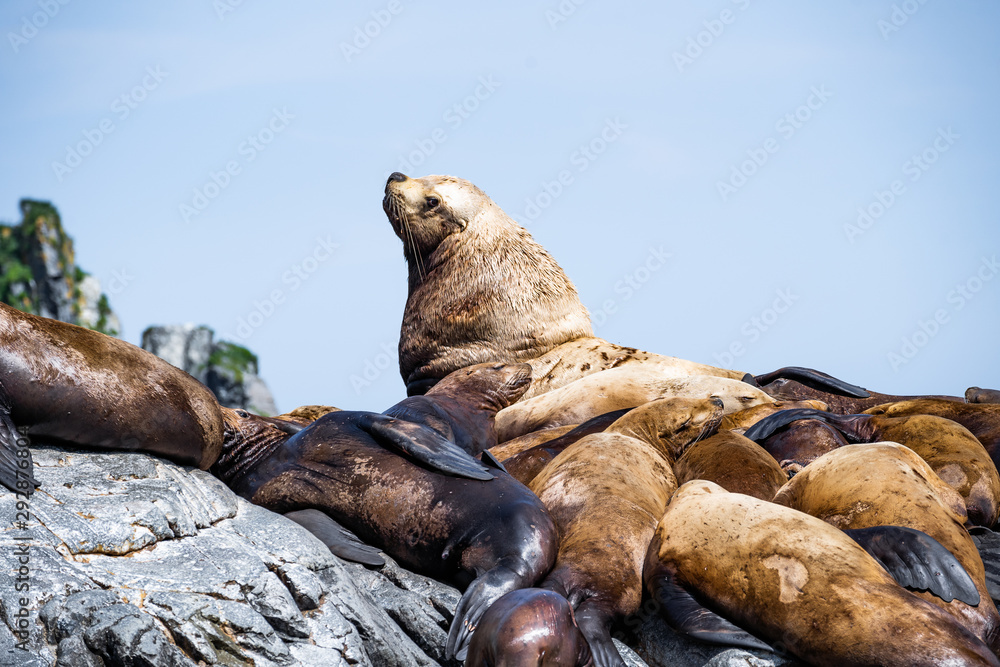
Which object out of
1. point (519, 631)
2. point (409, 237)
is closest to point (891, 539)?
point (519, 631)

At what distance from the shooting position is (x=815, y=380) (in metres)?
9.99

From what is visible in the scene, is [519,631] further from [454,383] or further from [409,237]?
[409,237]

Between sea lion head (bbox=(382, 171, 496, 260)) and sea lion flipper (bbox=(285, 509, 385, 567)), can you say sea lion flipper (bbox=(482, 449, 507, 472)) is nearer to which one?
sea lion flipper (bbox=(285, 509, 385, 567))

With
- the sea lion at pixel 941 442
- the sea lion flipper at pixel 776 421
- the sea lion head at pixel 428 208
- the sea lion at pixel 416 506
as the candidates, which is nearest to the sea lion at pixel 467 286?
the sea lion head at pixel 428 208

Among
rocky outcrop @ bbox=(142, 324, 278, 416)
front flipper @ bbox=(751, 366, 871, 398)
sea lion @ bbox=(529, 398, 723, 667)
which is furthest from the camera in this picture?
rocky outcrop @ bbox=(142, 324, 278, 416)

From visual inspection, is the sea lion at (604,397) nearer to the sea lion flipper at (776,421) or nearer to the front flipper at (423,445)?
the sea lion flipper at (776,421)

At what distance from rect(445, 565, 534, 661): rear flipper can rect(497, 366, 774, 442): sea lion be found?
3.64m

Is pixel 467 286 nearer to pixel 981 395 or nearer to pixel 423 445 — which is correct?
pixel 423 445

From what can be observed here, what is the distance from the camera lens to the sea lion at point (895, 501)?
4.94 metres

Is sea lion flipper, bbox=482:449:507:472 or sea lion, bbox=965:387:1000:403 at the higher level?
sea lion, bbox=965:387:1000:403

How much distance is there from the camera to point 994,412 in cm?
818

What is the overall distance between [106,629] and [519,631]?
1.59m

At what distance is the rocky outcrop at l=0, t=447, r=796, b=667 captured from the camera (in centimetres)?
393

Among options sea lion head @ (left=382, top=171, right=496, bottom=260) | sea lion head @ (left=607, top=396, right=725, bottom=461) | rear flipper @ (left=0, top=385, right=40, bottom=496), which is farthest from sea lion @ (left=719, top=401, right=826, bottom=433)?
rear flipper @ (left=0, top=385, right=40, bottom=496)
